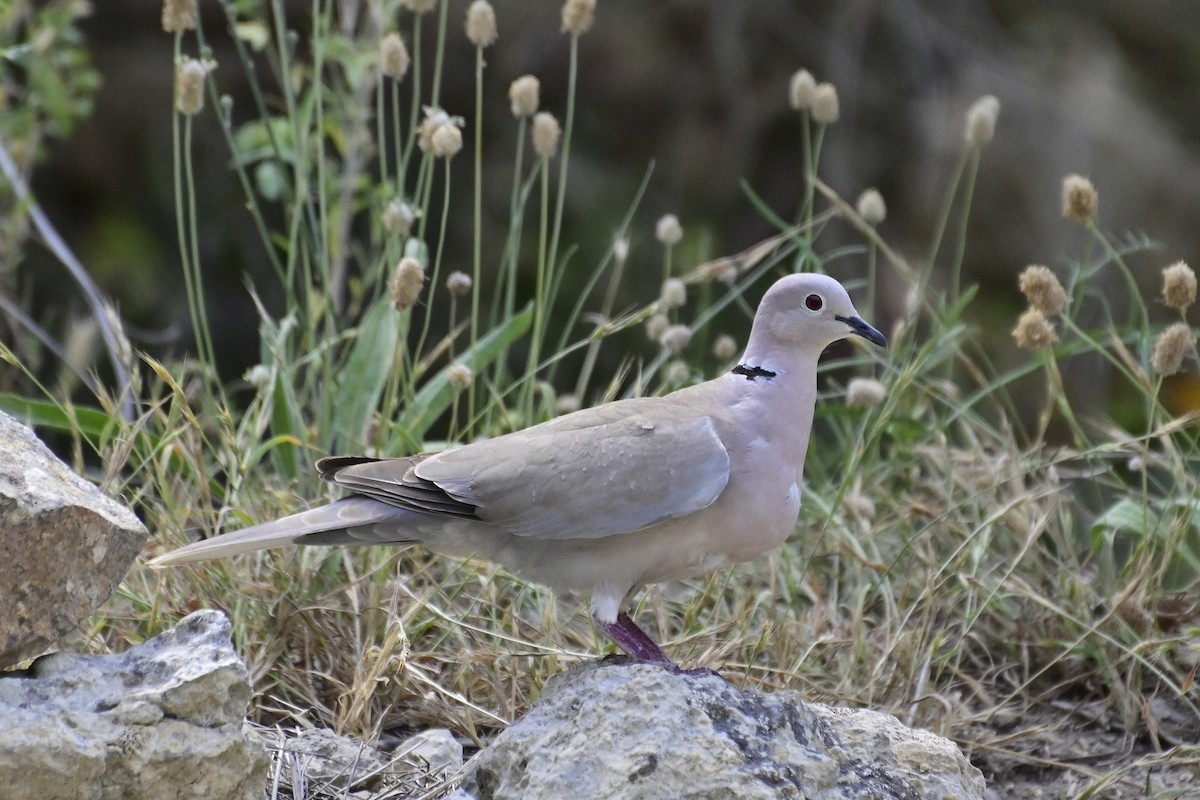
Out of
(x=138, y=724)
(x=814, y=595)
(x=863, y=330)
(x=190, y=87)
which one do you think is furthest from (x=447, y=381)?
(x=138, y=724)

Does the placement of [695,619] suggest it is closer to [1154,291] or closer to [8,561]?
[8,561]

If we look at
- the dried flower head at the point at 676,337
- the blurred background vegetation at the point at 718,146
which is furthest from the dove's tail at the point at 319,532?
the blurred background vegetation at the point at 718,146

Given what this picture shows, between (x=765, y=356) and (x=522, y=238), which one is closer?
(x=765, y=356)

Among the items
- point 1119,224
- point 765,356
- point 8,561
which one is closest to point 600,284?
point 1119,224

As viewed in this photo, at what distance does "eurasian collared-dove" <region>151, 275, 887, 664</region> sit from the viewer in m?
2.62

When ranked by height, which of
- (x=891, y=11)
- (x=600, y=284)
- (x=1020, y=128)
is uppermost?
(x=891, y=11)

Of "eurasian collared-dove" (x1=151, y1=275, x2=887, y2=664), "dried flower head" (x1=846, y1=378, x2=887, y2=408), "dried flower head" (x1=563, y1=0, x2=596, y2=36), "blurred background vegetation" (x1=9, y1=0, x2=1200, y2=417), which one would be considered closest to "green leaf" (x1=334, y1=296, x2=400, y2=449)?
"dried flower head" (x1=563, y1=0, x2=596, y2=36)

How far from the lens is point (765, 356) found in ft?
9.20

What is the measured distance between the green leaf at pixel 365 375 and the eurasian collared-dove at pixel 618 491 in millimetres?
923

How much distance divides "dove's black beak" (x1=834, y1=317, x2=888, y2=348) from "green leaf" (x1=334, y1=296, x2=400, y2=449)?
131 cm

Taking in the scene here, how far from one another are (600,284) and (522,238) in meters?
0.42

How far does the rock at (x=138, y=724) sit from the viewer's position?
6.72 feet

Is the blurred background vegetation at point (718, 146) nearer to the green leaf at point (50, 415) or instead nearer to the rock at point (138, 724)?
the green leaf at point (50, 415)

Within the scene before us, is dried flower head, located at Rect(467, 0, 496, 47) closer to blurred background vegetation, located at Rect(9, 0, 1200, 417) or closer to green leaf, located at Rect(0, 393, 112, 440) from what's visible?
green leaf, located at Rect(0, 393, 112, 440)
